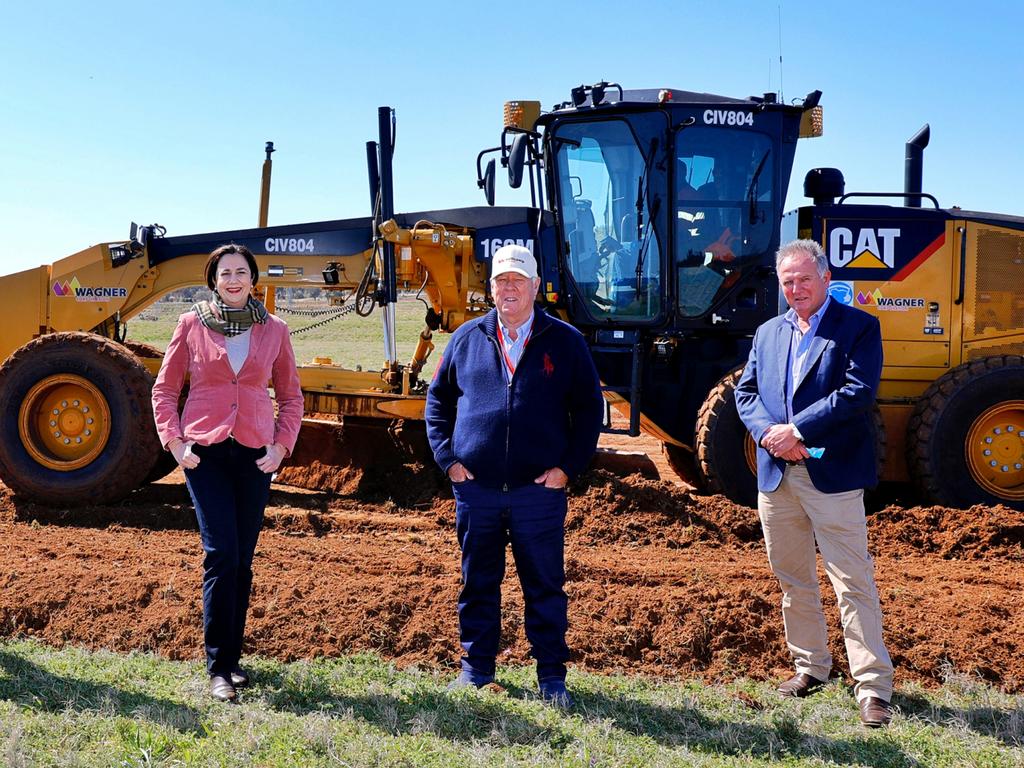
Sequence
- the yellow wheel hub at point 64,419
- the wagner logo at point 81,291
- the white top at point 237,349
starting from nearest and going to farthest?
the white top at point 237,349 < the yellow wheel hub at point 64,419 < the wagner logo at point 81,291

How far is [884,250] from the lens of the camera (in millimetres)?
7664

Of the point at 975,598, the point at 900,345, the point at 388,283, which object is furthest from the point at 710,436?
the point at 388,283

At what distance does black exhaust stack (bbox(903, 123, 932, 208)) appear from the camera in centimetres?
812

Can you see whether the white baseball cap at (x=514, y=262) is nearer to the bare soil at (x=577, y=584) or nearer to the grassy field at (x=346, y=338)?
the bare soil at (x=577, y=584)

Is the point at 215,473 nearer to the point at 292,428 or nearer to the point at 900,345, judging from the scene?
the point at 292,428

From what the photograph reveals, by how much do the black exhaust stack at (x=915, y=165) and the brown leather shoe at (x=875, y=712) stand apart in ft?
16.4

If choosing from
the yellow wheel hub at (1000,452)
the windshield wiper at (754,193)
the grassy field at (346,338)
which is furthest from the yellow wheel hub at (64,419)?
the grassy field at (346,338)

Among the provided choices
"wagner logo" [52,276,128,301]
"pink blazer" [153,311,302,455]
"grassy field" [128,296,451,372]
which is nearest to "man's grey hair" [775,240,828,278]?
"pink blazer" [153,311,302,455]

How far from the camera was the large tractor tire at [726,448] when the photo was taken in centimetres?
740

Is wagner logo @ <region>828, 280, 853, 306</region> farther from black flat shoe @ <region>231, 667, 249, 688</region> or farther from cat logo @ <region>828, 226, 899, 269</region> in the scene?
black flat shoe @ <region>231, 667, 249, 688</region>

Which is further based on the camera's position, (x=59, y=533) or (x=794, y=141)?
(x=794, y=141)

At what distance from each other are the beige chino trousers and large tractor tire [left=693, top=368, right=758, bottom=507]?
9.70ft

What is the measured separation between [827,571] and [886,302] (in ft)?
12.9

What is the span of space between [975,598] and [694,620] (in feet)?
5.37
